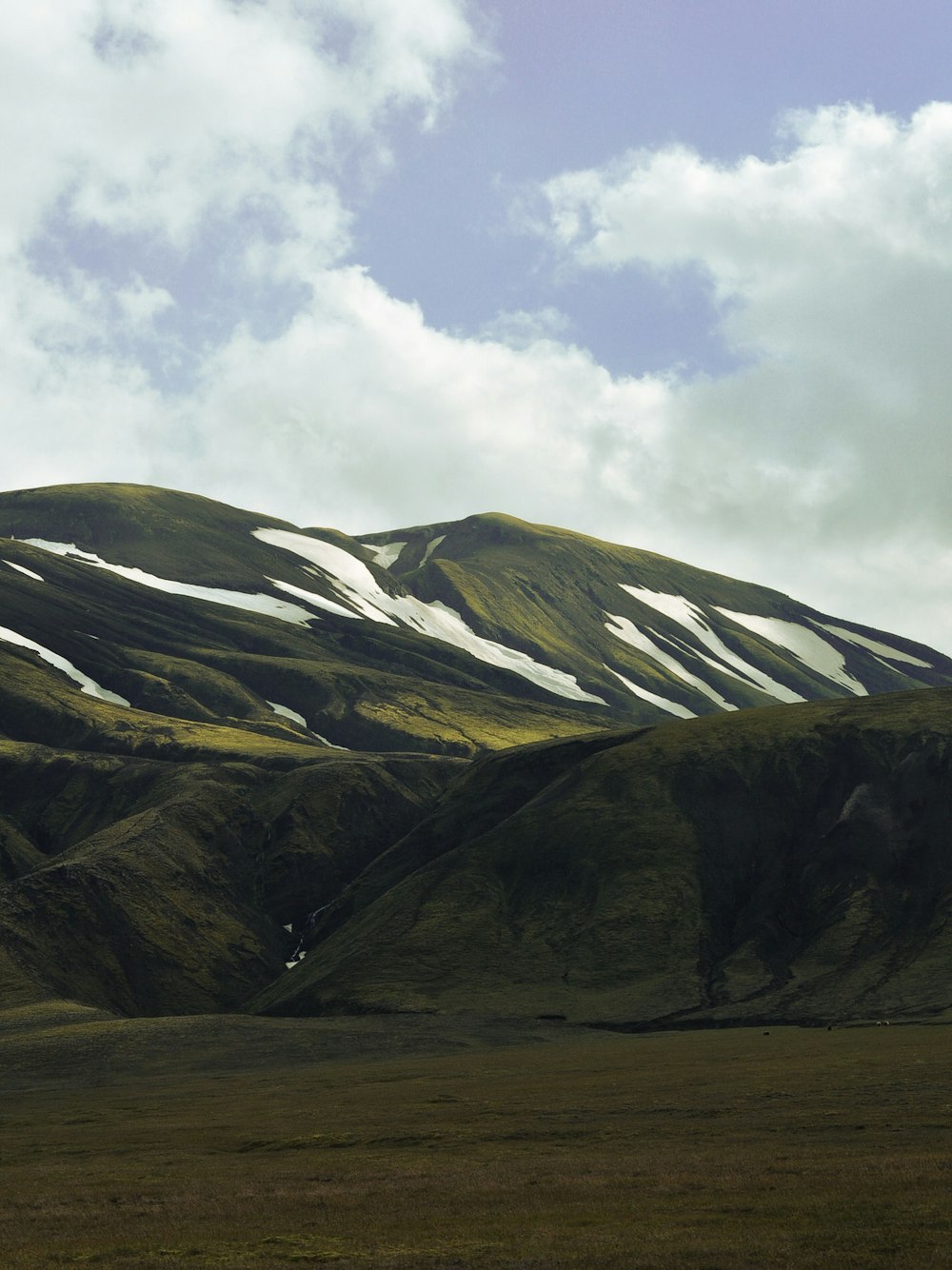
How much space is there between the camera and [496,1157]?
4522cm

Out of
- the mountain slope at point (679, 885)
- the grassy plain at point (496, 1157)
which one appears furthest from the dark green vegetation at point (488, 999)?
the mountain slope at point (679, 885)

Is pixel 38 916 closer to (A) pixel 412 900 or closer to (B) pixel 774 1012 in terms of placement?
(A) pixel 412 900

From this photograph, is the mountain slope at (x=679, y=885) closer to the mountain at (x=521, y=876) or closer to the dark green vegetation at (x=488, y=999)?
the mountain at (x=521, y=876)

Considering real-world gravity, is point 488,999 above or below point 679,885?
below

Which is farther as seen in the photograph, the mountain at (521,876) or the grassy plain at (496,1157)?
the mountain at (521,876)

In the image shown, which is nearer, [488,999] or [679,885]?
[488,999]

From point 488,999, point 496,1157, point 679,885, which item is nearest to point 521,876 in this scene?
point 679,885

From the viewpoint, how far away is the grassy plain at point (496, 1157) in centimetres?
2869

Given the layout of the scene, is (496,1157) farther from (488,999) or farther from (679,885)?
(679,885)

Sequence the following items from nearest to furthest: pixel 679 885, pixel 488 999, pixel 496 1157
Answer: pixel 496 1157, pixel 488 999, pixel 679 885

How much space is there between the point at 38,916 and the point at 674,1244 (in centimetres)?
12572

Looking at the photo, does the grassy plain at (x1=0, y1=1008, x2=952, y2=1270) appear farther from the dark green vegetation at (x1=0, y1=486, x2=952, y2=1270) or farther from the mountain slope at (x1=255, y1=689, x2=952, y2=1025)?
the mountain slope at (x1=255, y1=689, x2=952, y2=1025)

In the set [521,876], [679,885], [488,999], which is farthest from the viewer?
[521,876]

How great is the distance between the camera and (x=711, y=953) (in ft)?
427
